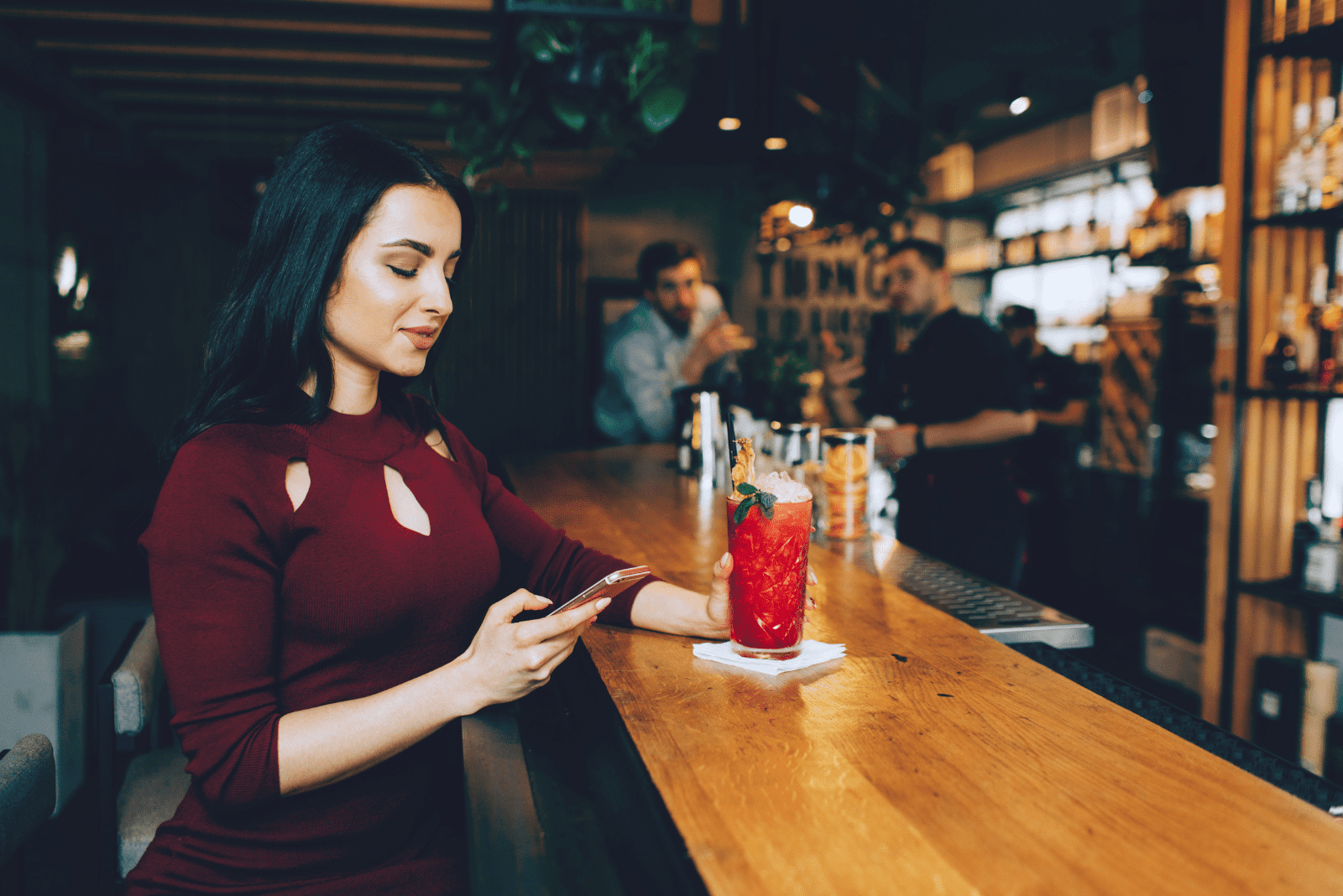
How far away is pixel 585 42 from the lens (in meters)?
2.24

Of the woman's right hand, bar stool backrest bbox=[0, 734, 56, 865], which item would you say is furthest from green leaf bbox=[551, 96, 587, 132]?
bar stool backrest bbox=[0, 734, 56, 865]

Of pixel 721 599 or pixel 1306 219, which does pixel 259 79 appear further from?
pixel 1306 219

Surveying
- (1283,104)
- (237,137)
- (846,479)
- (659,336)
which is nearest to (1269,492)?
(1283,104)

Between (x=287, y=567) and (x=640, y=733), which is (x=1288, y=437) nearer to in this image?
(x=640, y=733)

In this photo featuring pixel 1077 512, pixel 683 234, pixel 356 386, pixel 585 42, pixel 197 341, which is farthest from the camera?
pixel 683 234

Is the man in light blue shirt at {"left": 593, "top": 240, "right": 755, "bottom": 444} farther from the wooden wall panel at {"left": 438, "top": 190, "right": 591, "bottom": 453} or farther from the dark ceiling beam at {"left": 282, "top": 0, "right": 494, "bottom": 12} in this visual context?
the wooden wall panel at {"left": 438, "top": 190, "right": 591, "bottom": 453}

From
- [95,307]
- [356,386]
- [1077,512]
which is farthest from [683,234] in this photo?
[356,386]

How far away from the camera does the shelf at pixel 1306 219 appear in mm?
2648

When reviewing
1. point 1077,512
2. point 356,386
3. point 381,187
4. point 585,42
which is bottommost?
point 1077,512

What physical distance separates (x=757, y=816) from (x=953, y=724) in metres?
0.30

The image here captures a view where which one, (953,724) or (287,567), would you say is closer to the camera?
(953,724)

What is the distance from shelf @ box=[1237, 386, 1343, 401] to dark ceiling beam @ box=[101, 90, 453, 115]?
126 inches

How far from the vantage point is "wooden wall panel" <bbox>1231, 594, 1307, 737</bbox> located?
2936mm

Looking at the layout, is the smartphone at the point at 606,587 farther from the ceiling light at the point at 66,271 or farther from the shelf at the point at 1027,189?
the shelf at the point at 1027,189
